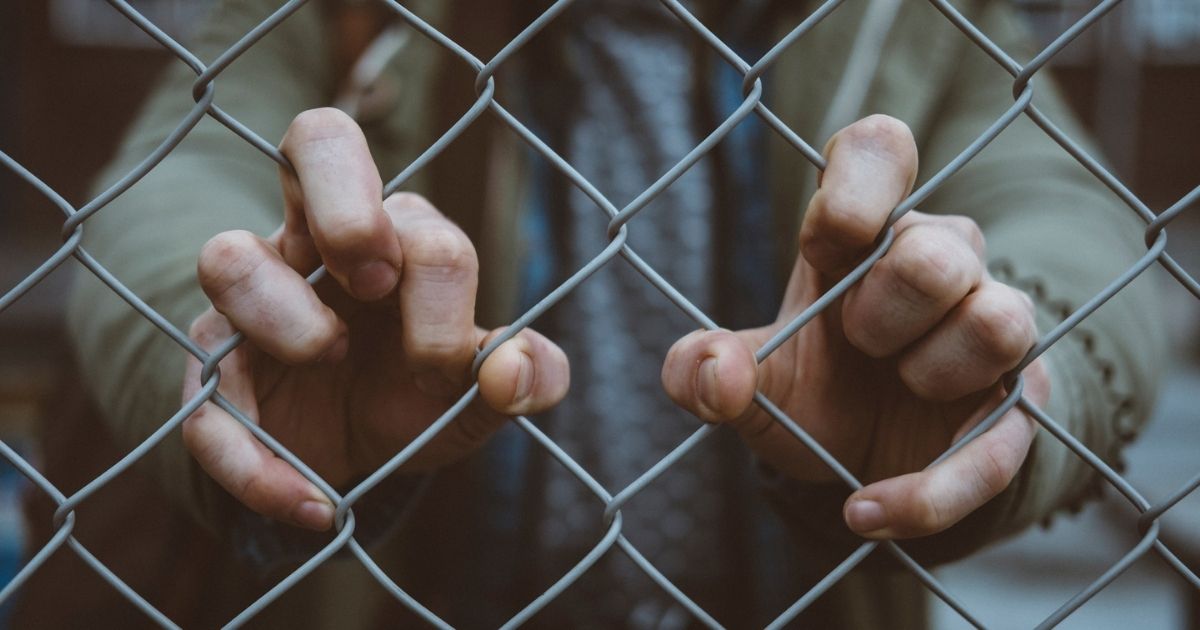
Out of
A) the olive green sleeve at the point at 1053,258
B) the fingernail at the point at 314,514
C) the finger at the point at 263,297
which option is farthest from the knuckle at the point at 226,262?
the olive green sleeve at the point at 1053,258

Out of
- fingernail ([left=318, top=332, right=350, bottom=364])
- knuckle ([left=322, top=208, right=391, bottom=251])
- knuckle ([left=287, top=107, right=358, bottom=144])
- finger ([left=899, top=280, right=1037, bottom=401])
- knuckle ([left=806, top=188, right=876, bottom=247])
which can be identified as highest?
knuckle ([left=287, top=107, right=358, bottom=144])

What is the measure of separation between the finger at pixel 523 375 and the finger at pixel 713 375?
7 cm

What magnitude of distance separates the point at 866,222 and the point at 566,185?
0.75 meters

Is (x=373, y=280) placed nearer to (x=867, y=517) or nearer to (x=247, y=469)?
(x=247, y=469)

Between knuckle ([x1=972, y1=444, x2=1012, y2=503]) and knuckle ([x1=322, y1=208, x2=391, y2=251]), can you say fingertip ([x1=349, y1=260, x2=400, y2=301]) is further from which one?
knuckle ([x1=972, y1=444, x2=1012, y2=503])

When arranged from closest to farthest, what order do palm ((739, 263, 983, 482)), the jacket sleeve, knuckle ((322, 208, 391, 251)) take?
knuckle ((322, 208, 391, 251)) < palm ((739, 263, 983, 482)) < the jacket sleeve

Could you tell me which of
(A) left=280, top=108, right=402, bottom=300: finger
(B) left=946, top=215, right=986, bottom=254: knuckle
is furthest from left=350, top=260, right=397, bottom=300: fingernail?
(B) left=946, top=215, right=986, bottom=254: knuckle

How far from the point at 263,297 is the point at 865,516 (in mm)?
376

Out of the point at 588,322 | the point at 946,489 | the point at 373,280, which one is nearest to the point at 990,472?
the point at 946,489

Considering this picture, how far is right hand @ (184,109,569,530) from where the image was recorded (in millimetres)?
520

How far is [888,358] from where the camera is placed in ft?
1.98

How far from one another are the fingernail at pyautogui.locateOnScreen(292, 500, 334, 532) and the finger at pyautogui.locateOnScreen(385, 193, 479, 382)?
0.11 m

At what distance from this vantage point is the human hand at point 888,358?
1.73 feet

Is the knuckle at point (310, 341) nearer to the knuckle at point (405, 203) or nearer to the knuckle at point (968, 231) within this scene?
the knuckle at point (405, 203)
